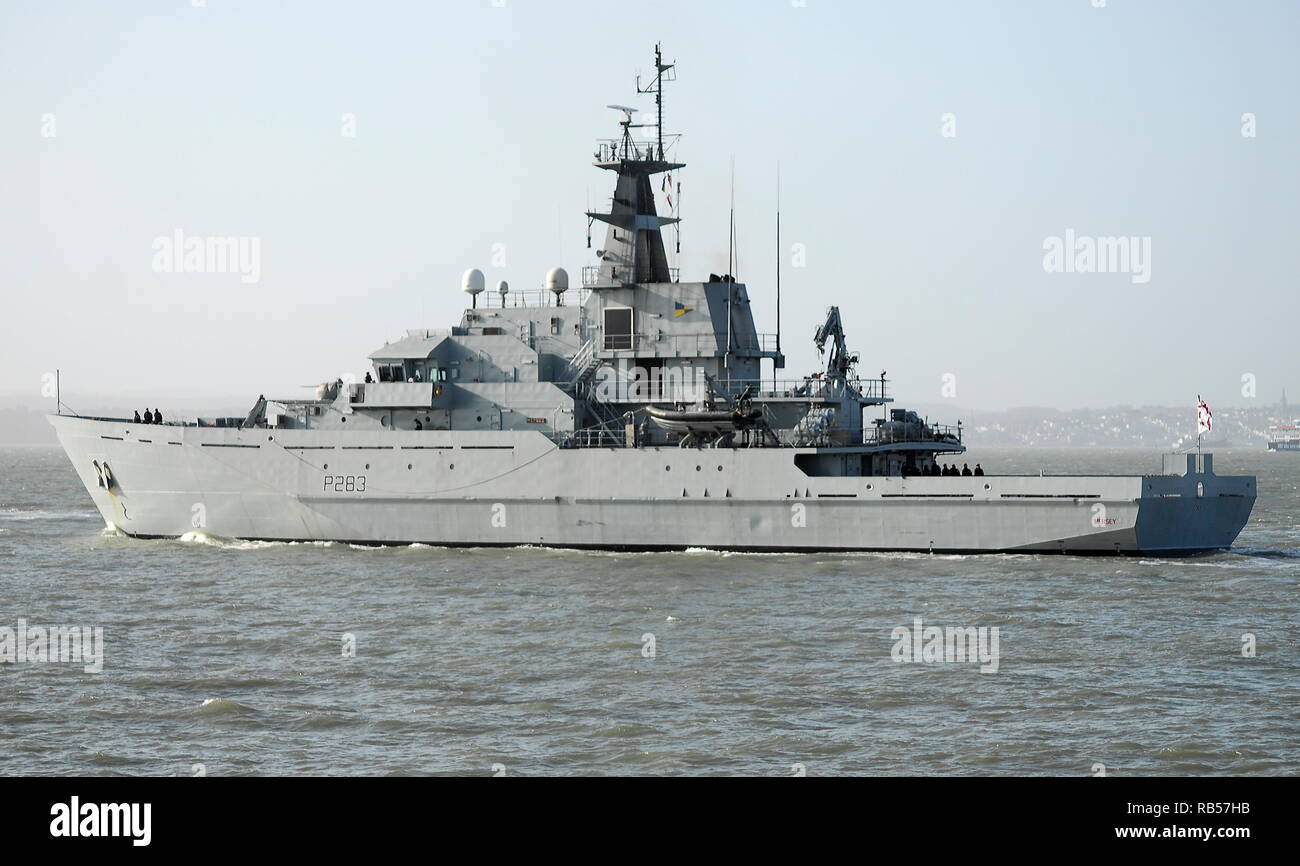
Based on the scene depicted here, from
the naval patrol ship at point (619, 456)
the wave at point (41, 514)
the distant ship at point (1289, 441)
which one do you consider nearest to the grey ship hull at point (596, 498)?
the naval patrol ship at point (619, 456)

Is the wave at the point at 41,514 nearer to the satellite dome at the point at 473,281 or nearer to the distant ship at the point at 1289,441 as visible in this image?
the satellite dome at the point at 473,281

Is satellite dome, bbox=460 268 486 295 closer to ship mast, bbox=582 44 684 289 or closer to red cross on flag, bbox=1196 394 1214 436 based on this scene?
ship mast, bbox=582 44 684 289

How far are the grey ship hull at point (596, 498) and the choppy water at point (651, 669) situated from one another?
0.72m

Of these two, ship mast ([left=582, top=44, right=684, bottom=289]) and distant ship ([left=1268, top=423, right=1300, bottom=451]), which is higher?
ship mast ([left=582, top=44, right=684, bottom=289])

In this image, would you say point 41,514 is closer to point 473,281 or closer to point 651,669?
point 473,281

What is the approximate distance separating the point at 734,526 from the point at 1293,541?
1644 centimetres

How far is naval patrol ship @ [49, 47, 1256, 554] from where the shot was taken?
→ 29.5 m

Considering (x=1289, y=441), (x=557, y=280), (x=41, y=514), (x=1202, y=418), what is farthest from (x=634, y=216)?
(x=1289, y=441)

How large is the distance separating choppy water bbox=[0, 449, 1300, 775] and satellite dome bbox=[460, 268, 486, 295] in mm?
7354

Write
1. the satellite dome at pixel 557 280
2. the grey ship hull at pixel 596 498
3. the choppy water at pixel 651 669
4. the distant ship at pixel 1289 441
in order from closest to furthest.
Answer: the choppy water at pixel 651 669, the grey ship hull at pixel 596 498, the satellite dome at pixel 557 280, the distant ship at pixel 1289 441

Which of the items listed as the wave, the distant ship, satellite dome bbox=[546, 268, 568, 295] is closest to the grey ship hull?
Answer: satellite dome bbox=[546, 268, 568, 295]

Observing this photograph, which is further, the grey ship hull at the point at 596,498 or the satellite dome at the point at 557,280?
the satellite dome at the point at 557,280

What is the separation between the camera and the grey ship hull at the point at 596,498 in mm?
28969
